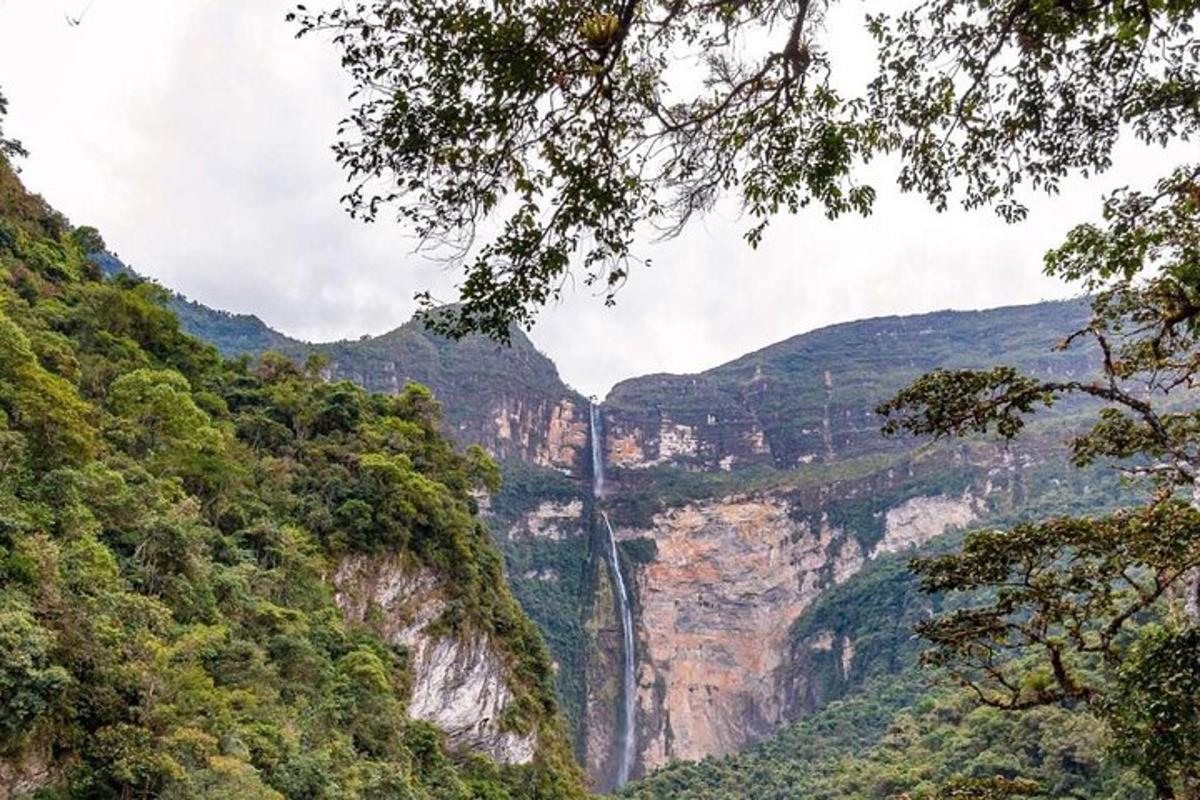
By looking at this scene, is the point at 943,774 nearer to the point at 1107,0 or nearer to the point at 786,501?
the point at 1107,0

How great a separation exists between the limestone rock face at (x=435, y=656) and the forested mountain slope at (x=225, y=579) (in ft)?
0.19

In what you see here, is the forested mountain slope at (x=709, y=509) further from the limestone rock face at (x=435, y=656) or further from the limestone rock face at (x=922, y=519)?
the limestone rock face at (x=435, y=656)

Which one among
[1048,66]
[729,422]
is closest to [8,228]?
[1048,66]

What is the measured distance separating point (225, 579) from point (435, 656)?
8.09 metres

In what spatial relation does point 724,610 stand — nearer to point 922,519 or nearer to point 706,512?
point 706,512

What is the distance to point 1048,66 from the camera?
4.09 meters

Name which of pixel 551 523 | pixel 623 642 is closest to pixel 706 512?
pixel 623 642

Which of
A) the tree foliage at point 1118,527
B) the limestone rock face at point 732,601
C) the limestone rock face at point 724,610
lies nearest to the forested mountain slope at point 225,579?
the tree foliage at point 1118,527

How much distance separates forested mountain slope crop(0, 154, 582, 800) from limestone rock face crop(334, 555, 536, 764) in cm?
6

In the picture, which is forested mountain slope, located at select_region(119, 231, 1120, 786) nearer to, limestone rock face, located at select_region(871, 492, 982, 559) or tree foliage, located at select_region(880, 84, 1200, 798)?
limestone rock face, located at select_region(871, 492, 982, 559)

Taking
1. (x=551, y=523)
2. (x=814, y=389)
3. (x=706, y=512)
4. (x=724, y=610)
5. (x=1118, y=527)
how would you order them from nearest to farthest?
(x=1118, y=527)
(x=724, y=610)
(x=706, y=512)
(x=551, y=523)
(x=814, y=389)

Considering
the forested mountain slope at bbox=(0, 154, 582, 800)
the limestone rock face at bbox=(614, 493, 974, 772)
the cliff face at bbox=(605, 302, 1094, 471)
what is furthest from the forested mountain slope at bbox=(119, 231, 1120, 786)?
the forested mountain slope at bbox=(0, 154, 582, 800)

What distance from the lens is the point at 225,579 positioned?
475 inches

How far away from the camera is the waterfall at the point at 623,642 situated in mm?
62719
